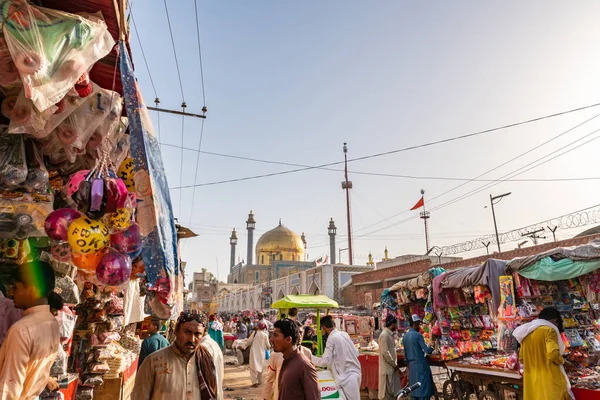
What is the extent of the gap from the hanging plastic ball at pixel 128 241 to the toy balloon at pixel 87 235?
17 centimetres

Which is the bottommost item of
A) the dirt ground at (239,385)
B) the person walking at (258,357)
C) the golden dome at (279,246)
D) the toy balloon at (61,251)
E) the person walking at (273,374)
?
the dirt ground at (239,385)

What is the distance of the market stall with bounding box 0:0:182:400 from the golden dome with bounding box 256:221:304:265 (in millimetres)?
52858

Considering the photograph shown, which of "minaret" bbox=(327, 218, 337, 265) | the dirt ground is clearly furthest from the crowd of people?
"minaret" bbox=(327, 218, 337, 265)

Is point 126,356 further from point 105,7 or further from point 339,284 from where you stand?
point 339,284

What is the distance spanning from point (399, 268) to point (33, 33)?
2158 centimetres

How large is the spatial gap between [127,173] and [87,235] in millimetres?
1026

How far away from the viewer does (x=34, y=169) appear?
2.96 meters

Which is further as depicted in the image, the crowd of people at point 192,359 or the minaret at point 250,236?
the minaret at point 250,236

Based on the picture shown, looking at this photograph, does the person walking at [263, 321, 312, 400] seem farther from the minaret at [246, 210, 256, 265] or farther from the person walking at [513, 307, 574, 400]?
the minaret at [246, 210, 256, 265]

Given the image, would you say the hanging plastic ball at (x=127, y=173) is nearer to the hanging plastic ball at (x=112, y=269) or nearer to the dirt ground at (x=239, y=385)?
the hanging plastic ball at (x=112, y=269)

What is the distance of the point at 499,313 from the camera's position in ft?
21.9

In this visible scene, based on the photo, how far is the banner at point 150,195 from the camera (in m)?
2.61

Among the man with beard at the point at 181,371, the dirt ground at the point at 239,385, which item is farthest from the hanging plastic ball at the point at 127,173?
the dirt ground at the point at 239,385

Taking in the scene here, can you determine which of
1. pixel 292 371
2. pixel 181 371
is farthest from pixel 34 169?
pixel 292 371
